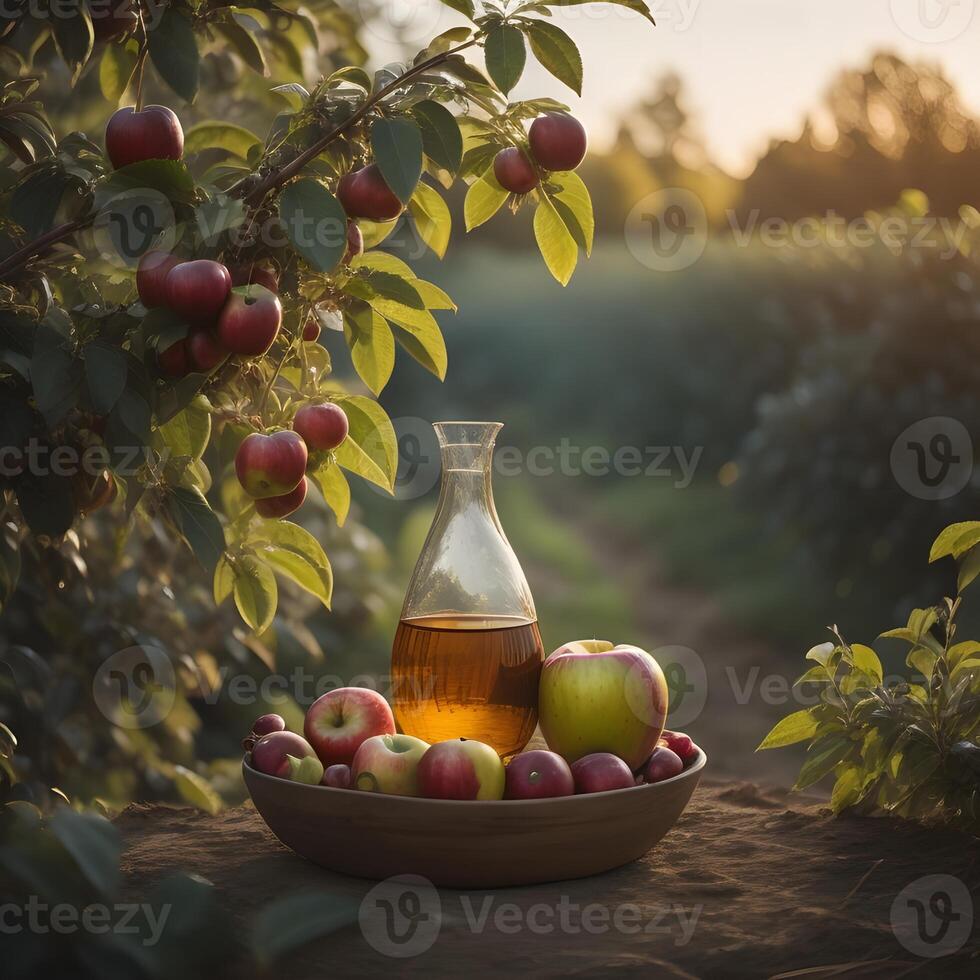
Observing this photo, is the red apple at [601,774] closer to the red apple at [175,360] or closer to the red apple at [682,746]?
the red apple at [682,746]

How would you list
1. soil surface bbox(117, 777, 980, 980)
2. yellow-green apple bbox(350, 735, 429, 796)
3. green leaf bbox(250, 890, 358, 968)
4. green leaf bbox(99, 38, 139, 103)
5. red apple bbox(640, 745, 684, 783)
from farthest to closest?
green leaf bbox(99, 38, 139, 103), red apple bbox(640, 745, 684, 783), yellow-green apple bbox(350, 735, 429, 796), soil surface bbox(117, 777, 980, 980), green leaf bbox(250, 890, 358, 968)

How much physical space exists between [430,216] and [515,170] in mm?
175

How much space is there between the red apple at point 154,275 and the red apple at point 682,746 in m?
0.92

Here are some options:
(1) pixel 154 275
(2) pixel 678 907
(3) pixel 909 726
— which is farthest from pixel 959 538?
(1) pixel 154 275

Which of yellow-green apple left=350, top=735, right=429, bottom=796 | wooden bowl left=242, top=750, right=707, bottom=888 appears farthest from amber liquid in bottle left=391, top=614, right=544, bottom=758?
wooden bowl left=242, top=750, right=707, bottom=888

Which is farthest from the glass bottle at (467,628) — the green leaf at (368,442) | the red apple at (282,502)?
the red apple at (282,502)

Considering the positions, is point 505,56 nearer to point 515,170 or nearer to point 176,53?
point 515,170

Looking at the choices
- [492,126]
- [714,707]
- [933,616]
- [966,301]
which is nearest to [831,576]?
[714,707]

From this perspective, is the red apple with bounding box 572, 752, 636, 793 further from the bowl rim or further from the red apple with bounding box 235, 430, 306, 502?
the red apple with bounding box 235, 430, 306, 502

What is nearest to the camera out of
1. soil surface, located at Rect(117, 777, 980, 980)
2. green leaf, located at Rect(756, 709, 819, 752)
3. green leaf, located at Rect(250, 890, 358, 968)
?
green leaf, located at Rect(250, 890, 358, 968)

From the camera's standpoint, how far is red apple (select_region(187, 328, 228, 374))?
1.29 metres

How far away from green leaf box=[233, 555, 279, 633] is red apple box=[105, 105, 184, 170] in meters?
0.54

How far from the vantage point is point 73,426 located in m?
1.35

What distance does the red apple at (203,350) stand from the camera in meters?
1.29
